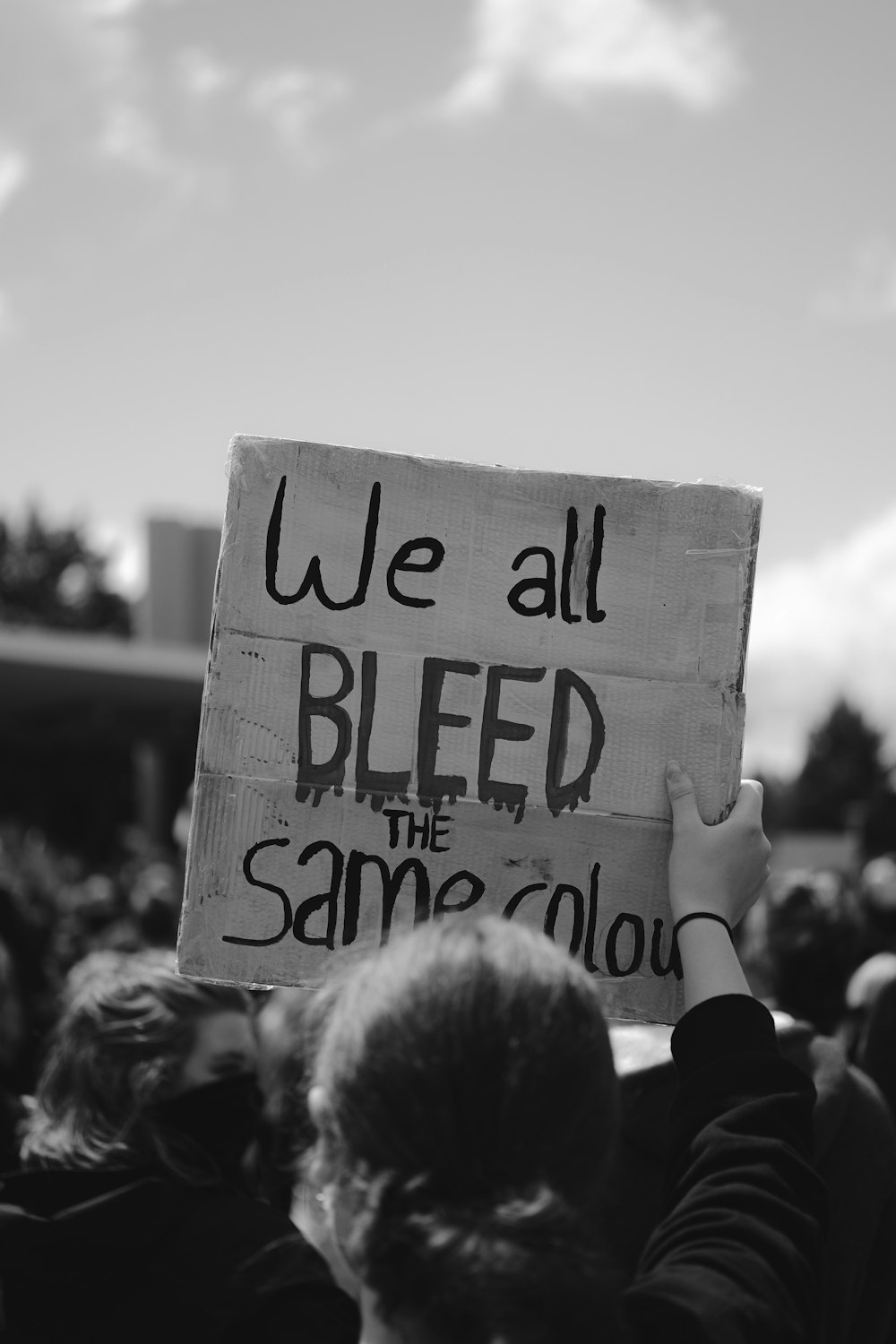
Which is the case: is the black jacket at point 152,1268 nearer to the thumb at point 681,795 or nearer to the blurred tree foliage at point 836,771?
the thumb at point 681,795

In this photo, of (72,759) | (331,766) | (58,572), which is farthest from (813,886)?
(58,572)

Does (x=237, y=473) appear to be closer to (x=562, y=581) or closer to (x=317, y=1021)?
(x=562, y=581)

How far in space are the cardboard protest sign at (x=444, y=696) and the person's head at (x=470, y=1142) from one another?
23.9 inches

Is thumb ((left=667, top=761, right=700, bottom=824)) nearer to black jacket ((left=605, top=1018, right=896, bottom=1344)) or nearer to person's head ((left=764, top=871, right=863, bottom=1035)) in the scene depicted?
black jacket ((left=605, top=1018, right=896, bottom=1344))

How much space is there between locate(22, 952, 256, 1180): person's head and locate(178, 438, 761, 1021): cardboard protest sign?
1.21 ft

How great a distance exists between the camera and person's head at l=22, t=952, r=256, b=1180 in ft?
6.29

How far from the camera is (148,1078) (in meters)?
1.96

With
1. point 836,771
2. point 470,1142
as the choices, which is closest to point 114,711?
point 470,1142

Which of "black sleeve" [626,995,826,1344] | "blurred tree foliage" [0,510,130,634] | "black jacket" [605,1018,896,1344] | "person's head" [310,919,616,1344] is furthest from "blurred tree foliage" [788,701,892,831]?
"person's head" [310,919,616,1344]

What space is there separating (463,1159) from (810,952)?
2221mm

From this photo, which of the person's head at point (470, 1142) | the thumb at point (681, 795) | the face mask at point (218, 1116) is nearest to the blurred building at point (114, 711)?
the face mask at point (218, 1116)

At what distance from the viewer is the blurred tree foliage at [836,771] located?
66.6 m

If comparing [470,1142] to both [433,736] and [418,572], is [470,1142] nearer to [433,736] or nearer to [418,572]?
[433,736]

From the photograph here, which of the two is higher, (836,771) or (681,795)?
(681,795)
